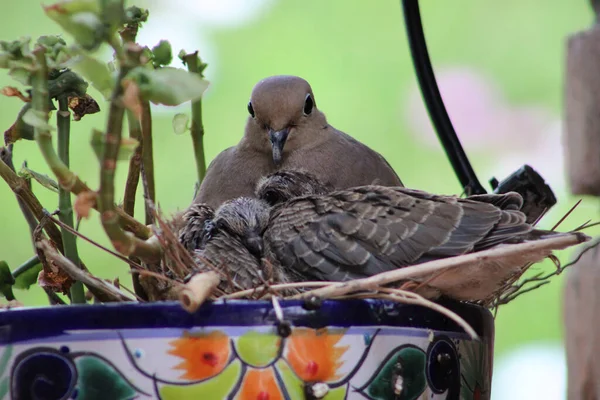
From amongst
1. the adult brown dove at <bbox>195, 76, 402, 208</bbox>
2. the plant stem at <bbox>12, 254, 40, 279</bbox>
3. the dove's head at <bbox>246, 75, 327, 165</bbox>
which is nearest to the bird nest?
the plant stem at <bbox>12, 254, 40, 279</bbox>

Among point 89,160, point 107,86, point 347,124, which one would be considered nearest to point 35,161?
point 89,160

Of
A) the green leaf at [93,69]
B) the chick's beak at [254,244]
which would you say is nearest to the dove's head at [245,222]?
the chick's beak at [254,244]

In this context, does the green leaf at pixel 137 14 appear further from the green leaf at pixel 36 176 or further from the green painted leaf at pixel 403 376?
the green painted leaf at pixel 403 376

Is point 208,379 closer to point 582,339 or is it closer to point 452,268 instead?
point 452,268

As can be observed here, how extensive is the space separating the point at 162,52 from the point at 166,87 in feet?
0.80

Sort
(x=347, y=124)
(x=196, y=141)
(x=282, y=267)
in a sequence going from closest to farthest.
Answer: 1. (x=282, y=267)
2. (x=196, y=141)
3. (x=347, y=124)

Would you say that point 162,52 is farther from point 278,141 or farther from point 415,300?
point 278,141

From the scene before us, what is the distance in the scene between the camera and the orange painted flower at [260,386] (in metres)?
0.68

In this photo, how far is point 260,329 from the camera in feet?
2.24

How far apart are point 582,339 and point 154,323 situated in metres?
0.49

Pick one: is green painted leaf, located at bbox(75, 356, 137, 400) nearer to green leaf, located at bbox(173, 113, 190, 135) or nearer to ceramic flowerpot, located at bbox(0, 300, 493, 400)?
ceramic flowerpot, located at bbox(0, 300, 493, 400)

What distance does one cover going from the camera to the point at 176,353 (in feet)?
2.22

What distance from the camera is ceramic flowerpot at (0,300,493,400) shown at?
68 cm

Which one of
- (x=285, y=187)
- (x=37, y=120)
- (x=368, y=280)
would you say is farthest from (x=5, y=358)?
(x=285, y=187)
